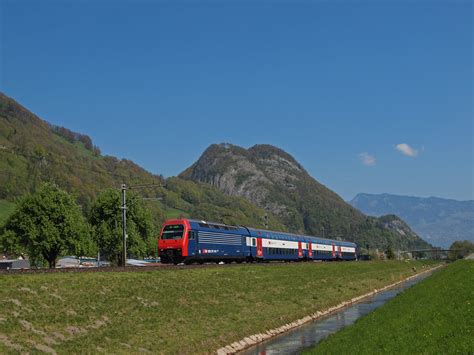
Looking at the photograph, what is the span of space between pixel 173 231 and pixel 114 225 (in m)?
37.4

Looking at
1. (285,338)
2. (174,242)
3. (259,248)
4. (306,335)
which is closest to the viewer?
(285,338)

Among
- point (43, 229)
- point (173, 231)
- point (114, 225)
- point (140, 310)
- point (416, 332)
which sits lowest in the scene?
point (416, 332)

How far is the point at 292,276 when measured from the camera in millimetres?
64812

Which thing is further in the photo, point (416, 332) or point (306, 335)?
point (306, 335)

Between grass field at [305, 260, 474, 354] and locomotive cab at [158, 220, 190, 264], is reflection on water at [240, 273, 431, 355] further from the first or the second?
locomotive cab at [158, 220, 190, 264]

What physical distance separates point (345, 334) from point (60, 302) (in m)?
16.1

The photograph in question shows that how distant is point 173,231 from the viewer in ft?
192

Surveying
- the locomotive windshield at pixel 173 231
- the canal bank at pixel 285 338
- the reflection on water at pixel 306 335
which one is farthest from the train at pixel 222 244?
the reflection on water at pixel 306 335

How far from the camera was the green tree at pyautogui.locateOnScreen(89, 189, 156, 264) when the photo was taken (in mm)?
92225

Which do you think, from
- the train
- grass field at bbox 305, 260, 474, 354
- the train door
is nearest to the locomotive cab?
the train

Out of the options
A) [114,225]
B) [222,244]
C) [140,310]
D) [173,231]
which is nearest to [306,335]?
[140,310]

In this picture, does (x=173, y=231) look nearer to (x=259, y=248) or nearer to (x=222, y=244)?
(x=222, y=244)

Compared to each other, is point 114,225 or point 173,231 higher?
→ point 114,225

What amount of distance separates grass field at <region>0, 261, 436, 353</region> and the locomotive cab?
5.96 metres
